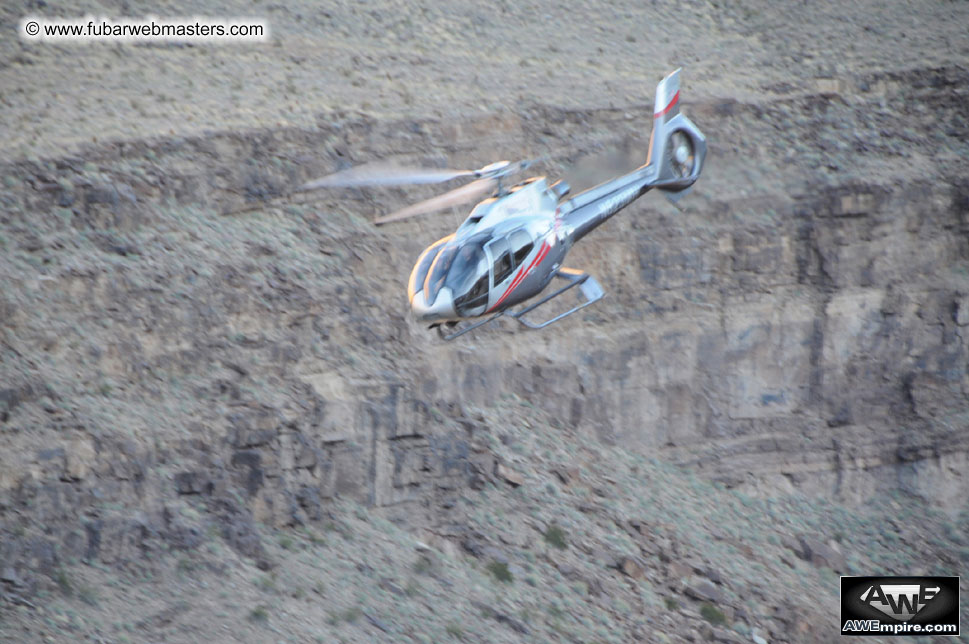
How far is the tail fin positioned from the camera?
21.3 m

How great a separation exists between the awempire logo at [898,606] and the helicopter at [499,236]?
1068cm

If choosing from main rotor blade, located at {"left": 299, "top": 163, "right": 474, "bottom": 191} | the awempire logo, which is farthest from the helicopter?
the awempire logo

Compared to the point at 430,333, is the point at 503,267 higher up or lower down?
lower down

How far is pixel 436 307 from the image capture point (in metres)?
16.8

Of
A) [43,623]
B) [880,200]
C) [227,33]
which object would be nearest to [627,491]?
[880,200]

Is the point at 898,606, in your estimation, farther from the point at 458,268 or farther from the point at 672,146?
the point at 458,268

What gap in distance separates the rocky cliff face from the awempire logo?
3260 mm

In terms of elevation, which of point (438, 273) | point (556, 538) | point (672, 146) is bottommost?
point (556, 538)

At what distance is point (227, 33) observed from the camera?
28359mm

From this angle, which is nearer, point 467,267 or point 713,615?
point 467,267

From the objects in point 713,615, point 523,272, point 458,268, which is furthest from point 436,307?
point 713,615

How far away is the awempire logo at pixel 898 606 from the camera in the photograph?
24875 mm

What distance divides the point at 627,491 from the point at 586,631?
15.6 feet

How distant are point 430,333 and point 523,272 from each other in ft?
20.9
